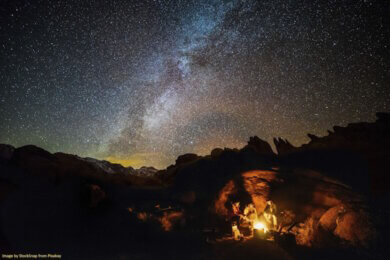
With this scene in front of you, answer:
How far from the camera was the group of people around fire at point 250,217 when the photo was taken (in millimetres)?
14405

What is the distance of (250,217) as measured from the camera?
15.8 metres

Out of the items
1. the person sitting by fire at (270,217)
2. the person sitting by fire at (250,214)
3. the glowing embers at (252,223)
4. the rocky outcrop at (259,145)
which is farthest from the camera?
the person sitting by fire at (250,214)

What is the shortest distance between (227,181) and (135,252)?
25.8 ft

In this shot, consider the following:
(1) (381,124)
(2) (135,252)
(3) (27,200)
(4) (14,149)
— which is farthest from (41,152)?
(1) (381,124)

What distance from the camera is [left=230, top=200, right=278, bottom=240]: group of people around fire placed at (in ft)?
47.3

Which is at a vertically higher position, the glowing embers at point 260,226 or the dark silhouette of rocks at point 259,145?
the dark silhouette of rocks at point 259,145

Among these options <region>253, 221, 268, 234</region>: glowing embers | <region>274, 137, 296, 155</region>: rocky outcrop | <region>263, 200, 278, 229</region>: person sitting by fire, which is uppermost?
<region>274, 137, 296, 155</region>: rocky outcrop

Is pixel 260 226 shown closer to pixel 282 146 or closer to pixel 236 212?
pixel 236 212

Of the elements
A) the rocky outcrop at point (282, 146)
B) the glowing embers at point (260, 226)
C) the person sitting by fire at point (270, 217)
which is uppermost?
the rocky outcrop at point (282, 146)

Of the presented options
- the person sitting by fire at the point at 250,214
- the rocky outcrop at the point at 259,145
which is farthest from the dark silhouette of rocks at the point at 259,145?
the person sitting by fire at the point at 250,214

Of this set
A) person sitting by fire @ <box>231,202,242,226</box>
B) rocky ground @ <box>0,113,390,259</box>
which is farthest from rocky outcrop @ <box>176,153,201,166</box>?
person sitting by fire @ <box>231,202,242,226</box>

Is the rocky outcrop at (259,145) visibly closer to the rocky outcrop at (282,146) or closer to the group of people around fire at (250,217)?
the rocky outcrop at (282,146)

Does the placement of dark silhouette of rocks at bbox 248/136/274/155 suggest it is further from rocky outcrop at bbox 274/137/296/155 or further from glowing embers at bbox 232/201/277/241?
glowing embers at bbox 232/201/277/241

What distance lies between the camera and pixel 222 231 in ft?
51.5
